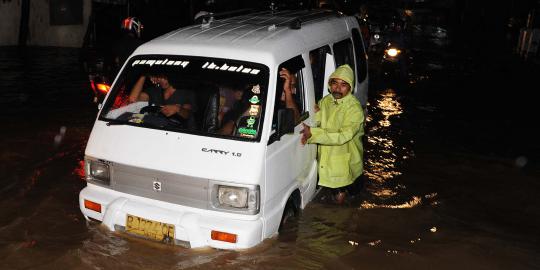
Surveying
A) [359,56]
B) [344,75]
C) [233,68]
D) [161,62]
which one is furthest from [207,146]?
[359,56]

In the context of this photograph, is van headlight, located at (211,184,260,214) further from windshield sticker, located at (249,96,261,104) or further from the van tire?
windshield sticker, located at (249,96,261,104)

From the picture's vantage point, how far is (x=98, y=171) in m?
4.37

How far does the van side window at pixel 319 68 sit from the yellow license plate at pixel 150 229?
216cm

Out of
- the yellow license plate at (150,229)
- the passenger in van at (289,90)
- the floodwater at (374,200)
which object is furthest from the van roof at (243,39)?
the floodwater at (374,200)

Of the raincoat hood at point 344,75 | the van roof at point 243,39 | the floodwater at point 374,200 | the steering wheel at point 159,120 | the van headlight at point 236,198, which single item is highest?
the van roof at point 243,39

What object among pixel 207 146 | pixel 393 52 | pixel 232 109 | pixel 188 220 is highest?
pixel 232 109

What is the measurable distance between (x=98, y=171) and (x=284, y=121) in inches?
62.8

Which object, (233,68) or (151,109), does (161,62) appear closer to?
(151,109)

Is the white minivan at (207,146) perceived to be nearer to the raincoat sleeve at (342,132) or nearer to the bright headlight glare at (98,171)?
the bright headlight glare at (98,171)

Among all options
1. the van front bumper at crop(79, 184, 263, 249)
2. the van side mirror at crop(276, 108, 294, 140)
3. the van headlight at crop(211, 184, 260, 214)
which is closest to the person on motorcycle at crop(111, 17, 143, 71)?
the van front bumper at crop(79, 184, 263, 249)

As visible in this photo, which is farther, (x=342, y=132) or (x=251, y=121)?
(x=342, y=132)

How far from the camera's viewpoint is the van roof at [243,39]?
4.41 m

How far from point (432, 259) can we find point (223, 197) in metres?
2.25

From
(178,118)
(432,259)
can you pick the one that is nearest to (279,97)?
(178,118)
